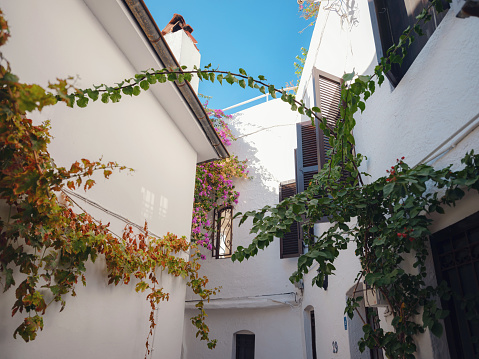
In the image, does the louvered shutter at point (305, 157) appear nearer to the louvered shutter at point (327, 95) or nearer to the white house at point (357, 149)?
the white house at point (357, 149)

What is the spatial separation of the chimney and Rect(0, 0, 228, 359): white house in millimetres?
1106

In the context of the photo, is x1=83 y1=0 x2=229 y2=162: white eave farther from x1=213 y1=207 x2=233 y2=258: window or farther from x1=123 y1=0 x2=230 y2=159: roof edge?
x1=213 y1=207 x2=233 y2=258: window

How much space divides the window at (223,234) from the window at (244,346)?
1.95 m

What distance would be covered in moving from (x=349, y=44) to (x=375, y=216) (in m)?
3.36

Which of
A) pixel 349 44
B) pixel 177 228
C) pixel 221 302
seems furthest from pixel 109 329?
pixel 221 302

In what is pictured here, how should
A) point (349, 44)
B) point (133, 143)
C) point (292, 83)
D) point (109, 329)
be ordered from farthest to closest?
1. point (292, 83)
2. point (349, 44)
3. point (133, 143)
4. point (109, 329)

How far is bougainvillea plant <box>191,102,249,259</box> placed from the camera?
903 centimetres

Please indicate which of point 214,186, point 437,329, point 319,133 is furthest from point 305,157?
point 214,186

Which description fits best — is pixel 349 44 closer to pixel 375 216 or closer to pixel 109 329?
pixel 375 216

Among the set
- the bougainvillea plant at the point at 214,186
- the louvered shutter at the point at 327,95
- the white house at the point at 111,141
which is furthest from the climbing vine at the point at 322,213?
the bougainvillea plant at the point at 214,186

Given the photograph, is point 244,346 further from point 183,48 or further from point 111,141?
point 183,48

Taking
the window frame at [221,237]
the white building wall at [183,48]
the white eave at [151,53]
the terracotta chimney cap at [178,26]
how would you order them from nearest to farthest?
1. the white eave at [151,53]
2. the white building wall at [183,48]
3. the terracotta chimney cap at [178,26]
4. the window frame at [221,237]

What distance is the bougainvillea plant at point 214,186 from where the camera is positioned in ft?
29.6

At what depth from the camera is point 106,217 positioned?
13.1 ft
